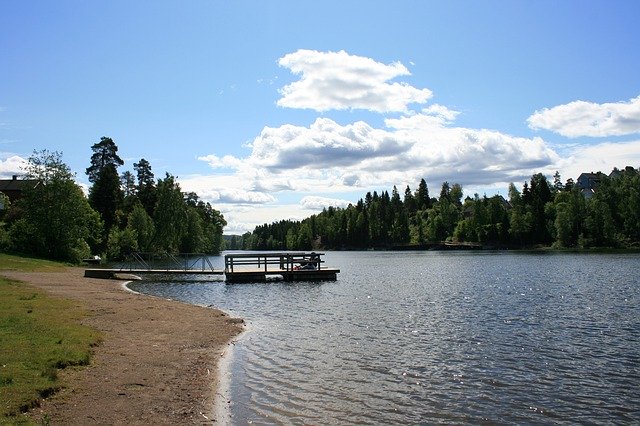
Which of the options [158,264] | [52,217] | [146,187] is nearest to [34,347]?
[52,217]

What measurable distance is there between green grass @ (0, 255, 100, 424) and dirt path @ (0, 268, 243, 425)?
0.33 m

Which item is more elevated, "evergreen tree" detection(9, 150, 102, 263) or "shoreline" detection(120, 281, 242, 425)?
"evergreen tree" detection(9, 150, 102, 263)

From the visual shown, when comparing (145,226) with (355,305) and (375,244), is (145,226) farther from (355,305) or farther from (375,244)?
(375,244)

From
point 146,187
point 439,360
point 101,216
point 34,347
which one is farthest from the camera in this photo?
point 146,187

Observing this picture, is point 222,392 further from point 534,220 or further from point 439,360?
point 534,220

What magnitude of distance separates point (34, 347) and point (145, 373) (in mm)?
2642

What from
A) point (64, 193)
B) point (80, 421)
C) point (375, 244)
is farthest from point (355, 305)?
point (375, 244)

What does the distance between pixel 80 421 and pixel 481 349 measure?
1233 cm

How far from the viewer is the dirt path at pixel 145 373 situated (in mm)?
9750

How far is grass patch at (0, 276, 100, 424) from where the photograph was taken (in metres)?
9.35

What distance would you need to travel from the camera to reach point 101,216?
289 ft

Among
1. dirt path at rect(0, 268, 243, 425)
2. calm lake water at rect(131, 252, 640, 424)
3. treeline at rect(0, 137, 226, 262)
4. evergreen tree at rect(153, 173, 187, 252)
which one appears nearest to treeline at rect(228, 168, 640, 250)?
treeline at rect(0, 137, 226, 262)

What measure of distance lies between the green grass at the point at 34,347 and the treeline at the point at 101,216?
40.7 meters

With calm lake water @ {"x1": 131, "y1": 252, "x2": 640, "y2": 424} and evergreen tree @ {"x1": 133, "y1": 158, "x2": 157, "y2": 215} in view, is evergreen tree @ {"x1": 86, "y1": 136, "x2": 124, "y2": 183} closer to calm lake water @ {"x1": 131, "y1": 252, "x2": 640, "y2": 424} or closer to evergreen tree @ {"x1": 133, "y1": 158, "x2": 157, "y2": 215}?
evergreen tree @ {"x1": 133, "y1": 158, "x2": 157, "y2": 215}
